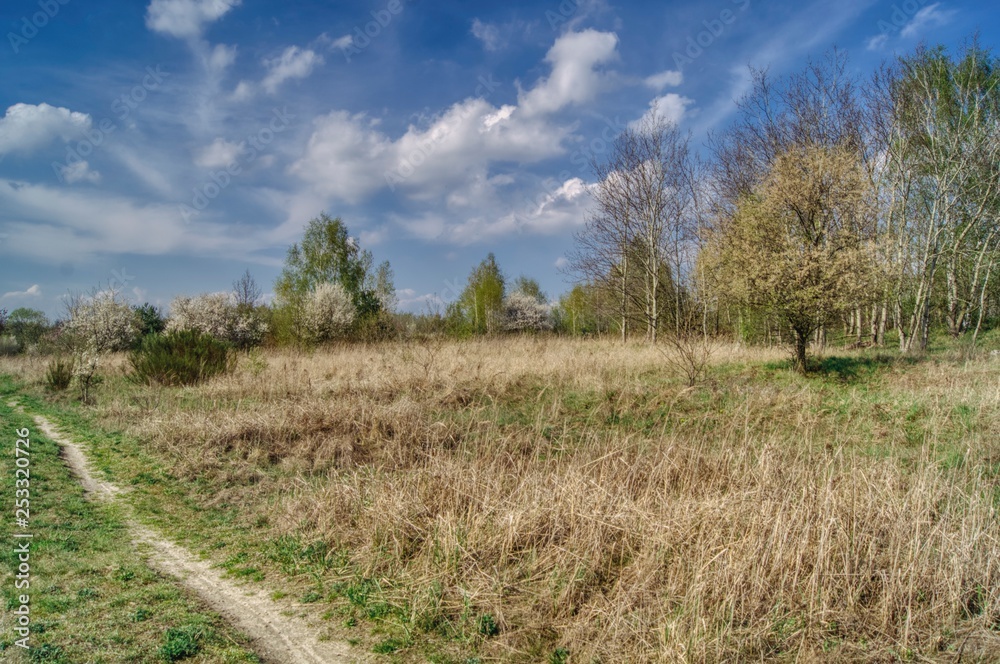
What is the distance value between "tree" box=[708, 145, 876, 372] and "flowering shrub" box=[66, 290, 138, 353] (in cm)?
1870

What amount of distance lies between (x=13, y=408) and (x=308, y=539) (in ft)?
44.7

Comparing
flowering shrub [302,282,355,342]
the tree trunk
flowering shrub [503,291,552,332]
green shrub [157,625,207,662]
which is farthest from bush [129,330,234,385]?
flowering shrub [503,291,552,332]

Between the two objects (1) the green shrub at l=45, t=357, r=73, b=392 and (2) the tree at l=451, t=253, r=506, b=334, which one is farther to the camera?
(2) the tree at l=451, t=253, r=506, b=334

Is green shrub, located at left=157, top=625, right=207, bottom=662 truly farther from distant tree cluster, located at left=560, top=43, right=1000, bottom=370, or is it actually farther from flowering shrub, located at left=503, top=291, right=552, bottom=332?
flowering shrub, located at left=503, top=291, right=552, bottom=332

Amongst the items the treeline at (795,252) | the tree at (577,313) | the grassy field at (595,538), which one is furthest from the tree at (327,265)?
the grassy field at (595,538)

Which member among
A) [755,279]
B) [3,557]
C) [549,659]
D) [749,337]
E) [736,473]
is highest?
[755,279]

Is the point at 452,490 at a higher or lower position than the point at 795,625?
higher

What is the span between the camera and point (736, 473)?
541 cm

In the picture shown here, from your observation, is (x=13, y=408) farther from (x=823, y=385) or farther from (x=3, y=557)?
(x=823, y=385)

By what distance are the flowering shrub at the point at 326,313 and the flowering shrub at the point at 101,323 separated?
8.15 m

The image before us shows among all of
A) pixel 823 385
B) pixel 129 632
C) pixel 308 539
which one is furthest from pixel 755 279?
pixel 129 632

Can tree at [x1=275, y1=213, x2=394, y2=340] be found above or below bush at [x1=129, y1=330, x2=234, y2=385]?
above

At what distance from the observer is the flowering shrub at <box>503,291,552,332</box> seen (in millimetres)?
43938

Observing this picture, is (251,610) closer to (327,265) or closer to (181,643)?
(181,643)
